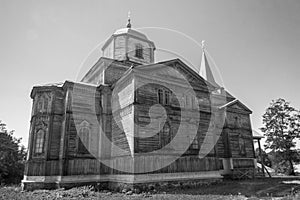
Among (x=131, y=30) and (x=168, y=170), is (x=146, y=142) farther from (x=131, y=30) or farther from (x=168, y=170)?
(x=131, y=30)

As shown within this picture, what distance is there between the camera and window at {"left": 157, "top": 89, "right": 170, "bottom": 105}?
17.1 meters

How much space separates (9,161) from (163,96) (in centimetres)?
1879

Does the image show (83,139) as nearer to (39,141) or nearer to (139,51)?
(39,141)

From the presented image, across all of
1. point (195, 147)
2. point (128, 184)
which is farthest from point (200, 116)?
point (128, 184)

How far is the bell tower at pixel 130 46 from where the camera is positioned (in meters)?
23.3

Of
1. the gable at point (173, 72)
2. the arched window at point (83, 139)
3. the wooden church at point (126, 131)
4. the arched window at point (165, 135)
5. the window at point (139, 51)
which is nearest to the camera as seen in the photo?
the wooden church at point (126, 131)

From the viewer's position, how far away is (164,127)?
16.4 m

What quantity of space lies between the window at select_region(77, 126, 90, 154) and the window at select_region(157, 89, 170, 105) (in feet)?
20.0

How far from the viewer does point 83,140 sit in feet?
57.5

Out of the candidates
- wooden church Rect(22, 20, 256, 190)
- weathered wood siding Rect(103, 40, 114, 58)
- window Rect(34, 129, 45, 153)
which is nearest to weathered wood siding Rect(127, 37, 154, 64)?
weathered wood siding Rect(103, 40, 114, 58)

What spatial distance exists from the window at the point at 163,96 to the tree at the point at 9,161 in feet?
56.5

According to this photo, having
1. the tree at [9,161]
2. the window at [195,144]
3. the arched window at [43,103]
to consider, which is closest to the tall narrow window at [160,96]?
the window at [195,144]

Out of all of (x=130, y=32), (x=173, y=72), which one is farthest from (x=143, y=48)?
(x=173, y=72)

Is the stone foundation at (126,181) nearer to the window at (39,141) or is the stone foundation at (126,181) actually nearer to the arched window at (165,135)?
the window at (39,141)
